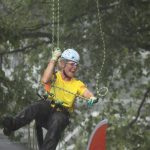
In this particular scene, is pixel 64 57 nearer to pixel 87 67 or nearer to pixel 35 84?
pixel 87 67

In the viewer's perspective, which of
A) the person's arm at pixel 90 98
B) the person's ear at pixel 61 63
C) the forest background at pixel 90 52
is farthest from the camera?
the forest background at pixel 90 52

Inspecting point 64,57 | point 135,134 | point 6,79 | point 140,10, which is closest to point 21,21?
point 6,79

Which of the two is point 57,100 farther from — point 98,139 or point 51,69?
point 98,139

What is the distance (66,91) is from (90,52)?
817cm

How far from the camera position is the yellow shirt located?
7.57 m

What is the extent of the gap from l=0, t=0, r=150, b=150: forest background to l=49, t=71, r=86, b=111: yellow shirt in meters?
6.60

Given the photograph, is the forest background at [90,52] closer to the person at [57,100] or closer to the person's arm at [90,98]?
the person at [57,100]

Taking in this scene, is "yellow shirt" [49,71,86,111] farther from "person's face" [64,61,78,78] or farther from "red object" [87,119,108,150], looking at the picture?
"red object" [87,119,108,150]

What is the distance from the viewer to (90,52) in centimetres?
1569

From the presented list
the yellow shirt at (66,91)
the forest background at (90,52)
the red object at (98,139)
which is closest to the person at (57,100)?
the yellow shirt at (66,91)

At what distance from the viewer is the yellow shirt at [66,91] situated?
757cm

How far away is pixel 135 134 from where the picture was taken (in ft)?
55.4

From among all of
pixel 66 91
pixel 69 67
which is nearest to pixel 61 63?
pixel 69 67

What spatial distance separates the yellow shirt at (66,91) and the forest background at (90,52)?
260 inches
